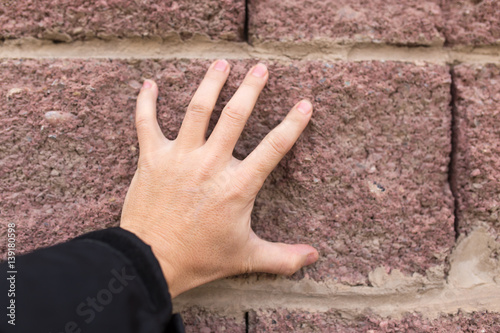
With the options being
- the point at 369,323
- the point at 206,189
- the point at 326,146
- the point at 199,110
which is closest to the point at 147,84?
the point at 199,110

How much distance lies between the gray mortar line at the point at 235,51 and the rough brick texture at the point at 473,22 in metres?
0.02

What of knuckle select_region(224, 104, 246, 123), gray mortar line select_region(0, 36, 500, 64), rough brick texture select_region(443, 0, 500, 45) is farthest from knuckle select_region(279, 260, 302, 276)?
rough brick texture select_region(443, 0, 500, 45)

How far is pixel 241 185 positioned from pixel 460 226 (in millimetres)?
419

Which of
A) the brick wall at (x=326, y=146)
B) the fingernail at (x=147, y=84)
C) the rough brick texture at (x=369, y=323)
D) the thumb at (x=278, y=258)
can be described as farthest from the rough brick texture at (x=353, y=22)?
the rough brick texture at (x=369, y=323)

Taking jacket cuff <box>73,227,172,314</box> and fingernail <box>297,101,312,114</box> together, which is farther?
fingernail <box>297,101,312,114</box>

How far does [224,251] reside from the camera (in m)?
0.66

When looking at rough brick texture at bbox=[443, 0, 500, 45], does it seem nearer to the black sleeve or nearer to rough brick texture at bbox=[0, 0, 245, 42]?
rough brick texture at bbox=[0, 0, 245, 42]

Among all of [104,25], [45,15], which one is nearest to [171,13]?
[104,25]

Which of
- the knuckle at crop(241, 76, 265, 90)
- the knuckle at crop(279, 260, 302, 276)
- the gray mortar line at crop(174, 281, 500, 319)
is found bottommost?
the gray mortar line at crop(174, 281, 500, 319)

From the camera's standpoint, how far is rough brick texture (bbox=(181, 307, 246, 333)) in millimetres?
722

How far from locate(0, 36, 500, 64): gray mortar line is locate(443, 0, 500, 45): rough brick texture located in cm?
2

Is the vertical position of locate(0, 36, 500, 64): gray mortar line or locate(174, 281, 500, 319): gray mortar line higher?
locate(0, 36, 500, 64): gray mortar line

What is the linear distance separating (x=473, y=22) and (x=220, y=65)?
1.57 ft

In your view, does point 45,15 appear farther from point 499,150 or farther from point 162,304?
point 499,150
